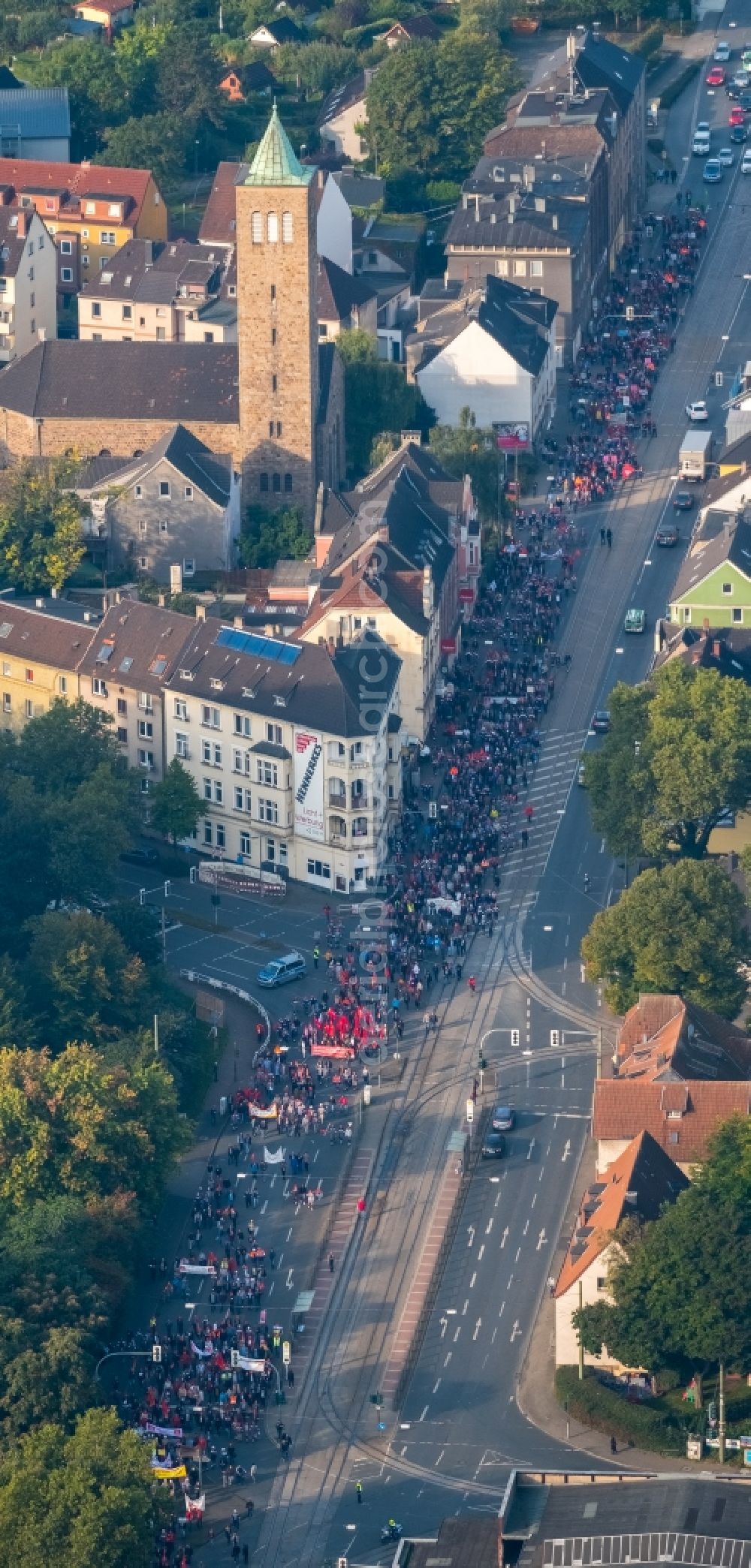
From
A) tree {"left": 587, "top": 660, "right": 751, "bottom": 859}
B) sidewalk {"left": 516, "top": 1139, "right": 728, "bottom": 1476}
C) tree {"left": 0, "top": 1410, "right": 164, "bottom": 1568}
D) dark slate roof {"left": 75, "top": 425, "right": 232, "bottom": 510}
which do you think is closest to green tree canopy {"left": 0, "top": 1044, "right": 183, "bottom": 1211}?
sidewalk {"left": 516, "top": 1139, "right": 728, "bottom": 1476}

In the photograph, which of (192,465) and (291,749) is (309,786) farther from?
(192,465)

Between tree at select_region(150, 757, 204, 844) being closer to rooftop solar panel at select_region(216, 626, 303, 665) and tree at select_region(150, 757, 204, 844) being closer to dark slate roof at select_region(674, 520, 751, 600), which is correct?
rooftop solar panel at select_region(216, 626, 303, 665)

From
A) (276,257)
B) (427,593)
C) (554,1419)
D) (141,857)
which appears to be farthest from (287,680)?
(554,1419)

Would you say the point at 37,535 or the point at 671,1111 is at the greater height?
the point at 671,1111

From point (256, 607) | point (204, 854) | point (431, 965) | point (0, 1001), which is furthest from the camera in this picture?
point (256, 607)

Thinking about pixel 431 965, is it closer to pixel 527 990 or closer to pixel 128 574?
pixel 527 990

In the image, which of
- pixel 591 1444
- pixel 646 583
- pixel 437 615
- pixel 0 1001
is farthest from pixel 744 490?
pixel 591 1444

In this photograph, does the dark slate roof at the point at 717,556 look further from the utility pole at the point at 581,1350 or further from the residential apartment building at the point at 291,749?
the utility pole at the point at 581,1350
